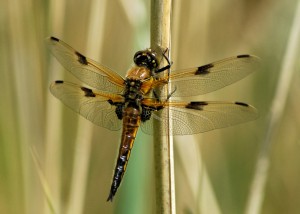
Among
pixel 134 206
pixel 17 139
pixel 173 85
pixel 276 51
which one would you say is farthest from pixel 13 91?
pixel 276 51

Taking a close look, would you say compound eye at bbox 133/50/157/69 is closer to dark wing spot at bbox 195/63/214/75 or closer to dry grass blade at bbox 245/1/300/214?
dark wing spot at bbox 195/63/214/75

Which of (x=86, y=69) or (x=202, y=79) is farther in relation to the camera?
(x=86, y=69)

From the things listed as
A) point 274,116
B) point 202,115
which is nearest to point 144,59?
point 202,115

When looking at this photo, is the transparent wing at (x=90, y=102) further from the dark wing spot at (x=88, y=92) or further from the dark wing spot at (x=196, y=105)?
the dark wing spot at (x=196, y=105)

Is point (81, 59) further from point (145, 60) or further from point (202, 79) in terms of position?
point (202, 79)

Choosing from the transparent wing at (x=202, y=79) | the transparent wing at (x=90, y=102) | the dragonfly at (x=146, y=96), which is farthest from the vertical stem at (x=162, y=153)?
the transparent wing at (x=90, y=102)

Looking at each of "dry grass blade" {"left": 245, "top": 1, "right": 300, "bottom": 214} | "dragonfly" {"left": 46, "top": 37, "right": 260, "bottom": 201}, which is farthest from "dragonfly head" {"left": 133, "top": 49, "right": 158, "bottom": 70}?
"dry grass blade" {"left": 245, "top": 1, "right": 300, "bottom": 214}
